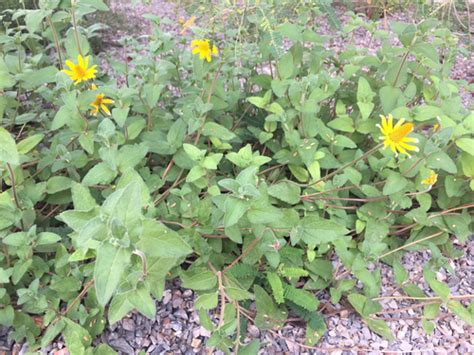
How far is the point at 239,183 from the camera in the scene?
1104 mm

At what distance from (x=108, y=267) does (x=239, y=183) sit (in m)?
0.41

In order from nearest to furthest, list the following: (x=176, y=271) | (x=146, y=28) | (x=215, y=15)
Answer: (x=176, y=271), (x=215, y=15), (x=146, y=28)

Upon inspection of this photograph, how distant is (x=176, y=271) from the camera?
135 cm

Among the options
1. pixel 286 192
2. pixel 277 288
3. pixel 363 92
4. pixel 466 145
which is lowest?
pixel 277 288

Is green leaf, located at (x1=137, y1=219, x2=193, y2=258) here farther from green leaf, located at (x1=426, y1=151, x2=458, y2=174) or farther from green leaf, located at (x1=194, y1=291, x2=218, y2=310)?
green leaf, located at (x1=426, y1=151, x2=458, y2=174)

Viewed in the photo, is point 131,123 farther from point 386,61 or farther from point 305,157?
point 386,61

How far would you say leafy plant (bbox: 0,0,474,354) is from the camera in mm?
1250

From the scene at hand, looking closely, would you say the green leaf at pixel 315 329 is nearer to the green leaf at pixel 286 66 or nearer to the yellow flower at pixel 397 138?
the yellow flower at pixel 397 138

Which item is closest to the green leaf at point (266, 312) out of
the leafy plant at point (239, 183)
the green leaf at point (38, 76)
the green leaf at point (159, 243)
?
the leafy plant at point (239, 183)

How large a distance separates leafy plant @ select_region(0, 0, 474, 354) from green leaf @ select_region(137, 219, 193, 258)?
127 millimetres

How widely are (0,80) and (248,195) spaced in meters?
0.76

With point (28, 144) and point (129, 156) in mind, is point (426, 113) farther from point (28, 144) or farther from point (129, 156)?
point (28, 144)

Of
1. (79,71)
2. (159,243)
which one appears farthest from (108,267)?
(79,71)

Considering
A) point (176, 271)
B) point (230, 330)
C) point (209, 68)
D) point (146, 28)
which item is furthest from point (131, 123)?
point (146, 28)
